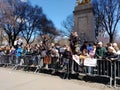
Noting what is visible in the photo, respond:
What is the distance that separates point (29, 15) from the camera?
147 feet

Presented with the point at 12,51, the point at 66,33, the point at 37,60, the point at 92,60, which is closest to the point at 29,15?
the point at 66,33

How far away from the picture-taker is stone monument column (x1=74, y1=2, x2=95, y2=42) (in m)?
18.5

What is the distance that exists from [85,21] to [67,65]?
1020 cm

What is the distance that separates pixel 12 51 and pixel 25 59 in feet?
6.88

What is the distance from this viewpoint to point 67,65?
949cm

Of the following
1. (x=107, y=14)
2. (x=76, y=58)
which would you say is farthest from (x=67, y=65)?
(x=107, y=14)

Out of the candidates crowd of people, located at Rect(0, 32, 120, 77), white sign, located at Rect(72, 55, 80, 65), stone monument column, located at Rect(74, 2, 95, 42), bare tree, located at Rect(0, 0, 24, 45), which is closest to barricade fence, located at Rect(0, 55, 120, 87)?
crowd of people, located at Rect(0, 32, 120, 77)

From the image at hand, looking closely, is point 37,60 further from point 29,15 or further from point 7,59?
point 29,15

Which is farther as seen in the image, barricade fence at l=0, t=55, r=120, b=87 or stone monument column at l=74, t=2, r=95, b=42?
stone monument column at l=74, t=2, r=95, b=42

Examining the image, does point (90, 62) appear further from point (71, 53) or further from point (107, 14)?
point (107, 14)

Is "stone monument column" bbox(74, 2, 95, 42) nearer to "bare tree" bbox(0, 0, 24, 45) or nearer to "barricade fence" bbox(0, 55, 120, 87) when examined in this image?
"barricade fence" bbox(0, 55, 120, 87)

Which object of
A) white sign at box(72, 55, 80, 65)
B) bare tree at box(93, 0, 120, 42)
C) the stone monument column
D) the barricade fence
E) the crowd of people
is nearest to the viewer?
the barricade fence

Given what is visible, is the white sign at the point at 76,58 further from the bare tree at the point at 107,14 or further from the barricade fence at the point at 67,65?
the bare tree at the point at 107,14

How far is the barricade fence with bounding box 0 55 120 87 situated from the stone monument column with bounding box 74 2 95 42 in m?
8.10
